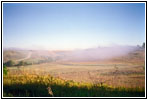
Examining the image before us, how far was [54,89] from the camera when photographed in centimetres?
478

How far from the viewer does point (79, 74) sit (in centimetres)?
492

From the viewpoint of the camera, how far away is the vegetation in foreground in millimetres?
4699

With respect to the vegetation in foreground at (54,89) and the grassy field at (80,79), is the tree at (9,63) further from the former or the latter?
the vegetation in foreground at (54,89)

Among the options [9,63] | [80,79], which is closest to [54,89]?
[80,79]

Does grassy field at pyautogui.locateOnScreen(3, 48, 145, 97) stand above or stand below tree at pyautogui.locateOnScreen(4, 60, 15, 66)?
below

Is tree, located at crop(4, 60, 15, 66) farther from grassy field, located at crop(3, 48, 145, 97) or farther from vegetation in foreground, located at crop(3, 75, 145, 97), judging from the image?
vegetation in foreground, located at crop(3, 75, 145, 97)

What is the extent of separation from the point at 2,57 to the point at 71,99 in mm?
1619

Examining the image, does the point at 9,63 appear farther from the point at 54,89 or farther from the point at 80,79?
the point at 80,79

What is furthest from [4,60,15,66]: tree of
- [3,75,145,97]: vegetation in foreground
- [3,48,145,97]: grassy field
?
[3,75,145,97]: vegetation in foreground

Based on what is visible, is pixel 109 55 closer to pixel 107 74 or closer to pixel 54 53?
pixel 107 74

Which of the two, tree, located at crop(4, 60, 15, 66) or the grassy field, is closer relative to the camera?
the grassy field

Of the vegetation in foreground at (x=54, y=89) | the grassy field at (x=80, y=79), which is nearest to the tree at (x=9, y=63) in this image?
the grassy field at (x=80, y=79)

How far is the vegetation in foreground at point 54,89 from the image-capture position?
4699 mm

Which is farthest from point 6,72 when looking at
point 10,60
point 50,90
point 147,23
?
point 147,23
